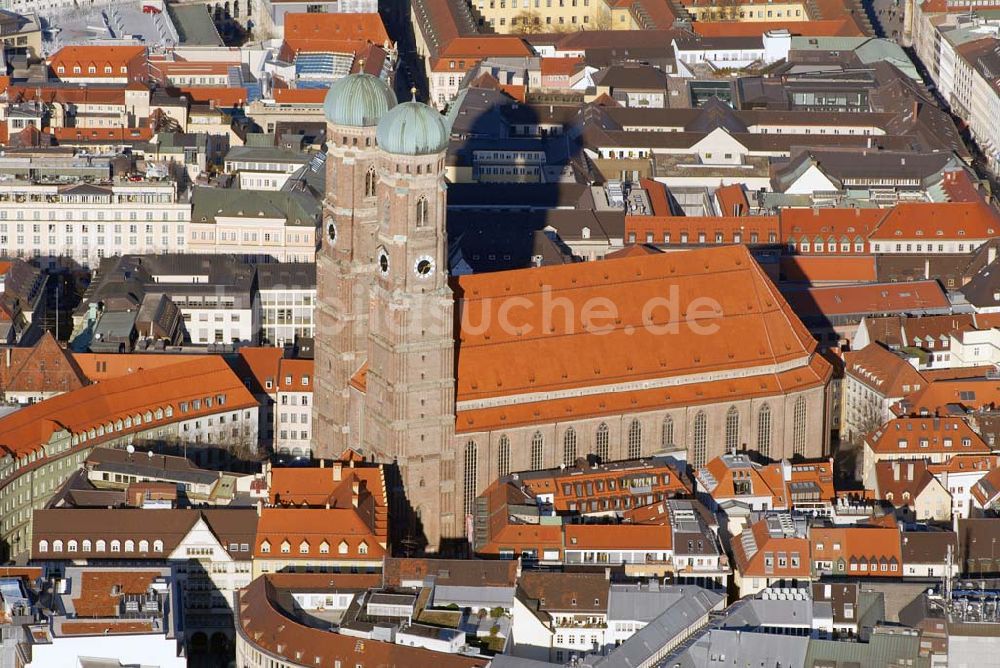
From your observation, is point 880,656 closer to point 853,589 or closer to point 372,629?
point 853,589

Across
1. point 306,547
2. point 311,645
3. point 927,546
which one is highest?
point 927,546

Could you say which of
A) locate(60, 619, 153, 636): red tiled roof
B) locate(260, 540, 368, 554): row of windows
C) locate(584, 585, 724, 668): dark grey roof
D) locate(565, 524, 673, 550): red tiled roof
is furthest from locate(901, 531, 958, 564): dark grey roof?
locate(60, 619, 153, 636): red tiled roof

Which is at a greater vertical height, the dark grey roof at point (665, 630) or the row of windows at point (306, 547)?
the row of windows at point (306, 547)

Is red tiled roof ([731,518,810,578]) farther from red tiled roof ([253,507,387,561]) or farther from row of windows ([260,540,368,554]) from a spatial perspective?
row of windows ([260,540,368,554])

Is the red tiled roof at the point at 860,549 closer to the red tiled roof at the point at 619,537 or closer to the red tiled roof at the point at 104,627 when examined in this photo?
the red tiled roof at the point at 619,537

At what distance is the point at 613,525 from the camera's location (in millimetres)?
199750

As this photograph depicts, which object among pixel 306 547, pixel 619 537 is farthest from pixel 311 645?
pixel 619 537

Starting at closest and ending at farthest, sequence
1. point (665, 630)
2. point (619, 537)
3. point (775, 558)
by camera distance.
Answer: point (665, 630) → point (775, 558) → point (619, 537)

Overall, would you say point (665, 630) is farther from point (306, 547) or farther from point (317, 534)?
point (306, 547)

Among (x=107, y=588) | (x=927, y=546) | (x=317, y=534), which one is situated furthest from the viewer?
(x=927, y=546)

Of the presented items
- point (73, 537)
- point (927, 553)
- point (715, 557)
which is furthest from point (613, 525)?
point (73, 537)

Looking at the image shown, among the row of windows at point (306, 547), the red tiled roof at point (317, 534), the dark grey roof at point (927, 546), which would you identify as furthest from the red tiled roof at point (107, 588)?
the dark grey roof at point (927, 546)

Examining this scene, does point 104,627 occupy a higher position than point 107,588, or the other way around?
point 107,588

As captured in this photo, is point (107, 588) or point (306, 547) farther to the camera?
point (306, 547)
